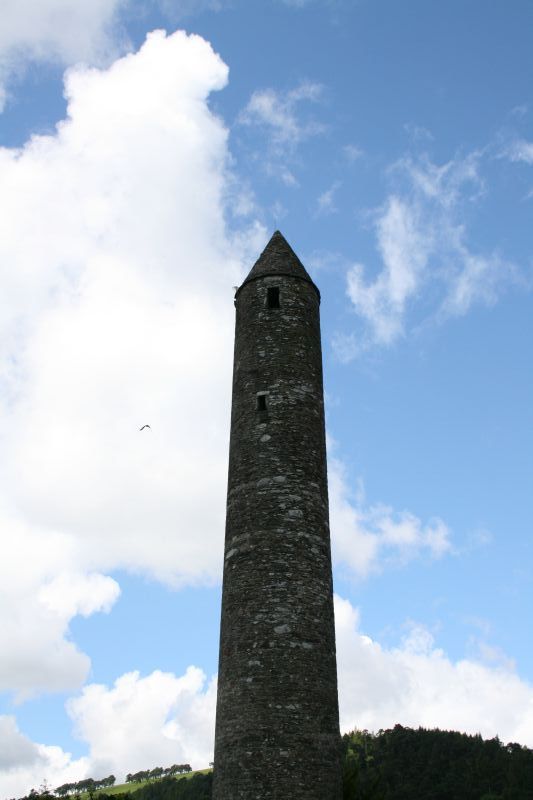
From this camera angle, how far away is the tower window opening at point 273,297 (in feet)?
61.1

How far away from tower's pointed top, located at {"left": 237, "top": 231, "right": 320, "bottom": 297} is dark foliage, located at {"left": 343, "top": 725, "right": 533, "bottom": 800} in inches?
1561

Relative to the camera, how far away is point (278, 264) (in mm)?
19359

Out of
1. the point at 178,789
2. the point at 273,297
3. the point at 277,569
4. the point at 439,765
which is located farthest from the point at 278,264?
the point at 178,789

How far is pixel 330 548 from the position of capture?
16453 millimetres

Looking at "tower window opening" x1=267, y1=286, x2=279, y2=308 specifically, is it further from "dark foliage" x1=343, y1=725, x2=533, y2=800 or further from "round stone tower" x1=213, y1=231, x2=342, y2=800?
"dark foliage" x1=343, y1=725, x2=533, y2=800

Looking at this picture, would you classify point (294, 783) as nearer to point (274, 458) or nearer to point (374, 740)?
point (274, 458)

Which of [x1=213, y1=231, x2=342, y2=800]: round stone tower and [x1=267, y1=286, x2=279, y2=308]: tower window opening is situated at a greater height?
[x1=267, y1=286, x2=279, y2=308]: tower window opening

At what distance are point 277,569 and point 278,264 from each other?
7668 millimetres

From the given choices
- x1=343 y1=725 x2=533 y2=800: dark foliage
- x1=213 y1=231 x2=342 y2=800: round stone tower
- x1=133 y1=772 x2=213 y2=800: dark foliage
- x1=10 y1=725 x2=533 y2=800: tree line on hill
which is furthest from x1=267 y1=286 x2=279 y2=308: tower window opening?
x1=133 y1=772 x2=213 y2=800: dark foliage

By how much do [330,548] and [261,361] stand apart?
429cm

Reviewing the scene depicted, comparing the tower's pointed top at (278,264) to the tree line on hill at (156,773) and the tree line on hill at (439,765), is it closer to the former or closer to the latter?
the tree line on hill at (439,765)

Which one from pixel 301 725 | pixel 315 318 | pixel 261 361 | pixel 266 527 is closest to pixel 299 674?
pixel 301 725

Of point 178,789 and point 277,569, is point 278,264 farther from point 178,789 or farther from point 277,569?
point 178,789

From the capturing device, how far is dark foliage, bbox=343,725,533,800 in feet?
182
